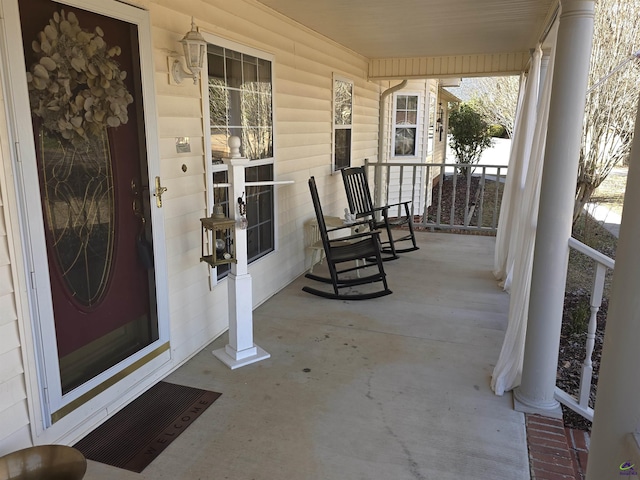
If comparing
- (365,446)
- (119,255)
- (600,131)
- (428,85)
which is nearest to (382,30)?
(600,131)

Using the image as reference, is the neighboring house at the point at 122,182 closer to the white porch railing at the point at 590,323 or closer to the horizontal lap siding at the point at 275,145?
the horizontal lap siding at the point at 275,145

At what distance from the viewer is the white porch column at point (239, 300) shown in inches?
115

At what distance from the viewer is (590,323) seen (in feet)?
7.73

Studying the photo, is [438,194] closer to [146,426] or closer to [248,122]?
[248,122]

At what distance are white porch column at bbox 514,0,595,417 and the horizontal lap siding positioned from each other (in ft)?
6.48

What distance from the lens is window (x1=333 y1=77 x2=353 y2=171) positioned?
588 cm

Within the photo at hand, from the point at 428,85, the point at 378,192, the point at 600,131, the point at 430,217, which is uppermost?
the point at 428,85

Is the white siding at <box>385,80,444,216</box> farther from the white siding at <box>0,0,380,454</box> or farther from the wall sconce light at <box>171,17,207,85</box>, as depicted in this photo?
the wall sconce light at <box>171,17,207,85</box>

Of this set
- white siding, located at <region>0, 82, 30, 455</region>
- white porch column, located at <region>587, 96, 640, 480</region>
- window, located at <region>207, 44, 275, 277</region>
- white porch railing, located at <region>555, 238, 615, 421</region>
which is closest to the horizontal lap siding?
window, located at <region>207, 44, 275, 277</region>

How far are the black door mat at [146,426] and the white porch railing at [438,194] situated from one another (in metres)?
4.14

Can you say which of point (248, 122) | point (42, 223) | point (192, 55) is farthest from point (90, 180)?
point (248, 122)

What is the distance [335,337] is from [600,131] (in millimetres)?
4471

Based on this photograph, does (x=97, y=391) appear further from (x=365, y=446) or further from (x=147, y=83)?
(x=147, y=83)

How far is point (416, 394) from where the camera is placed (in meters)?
2.67
